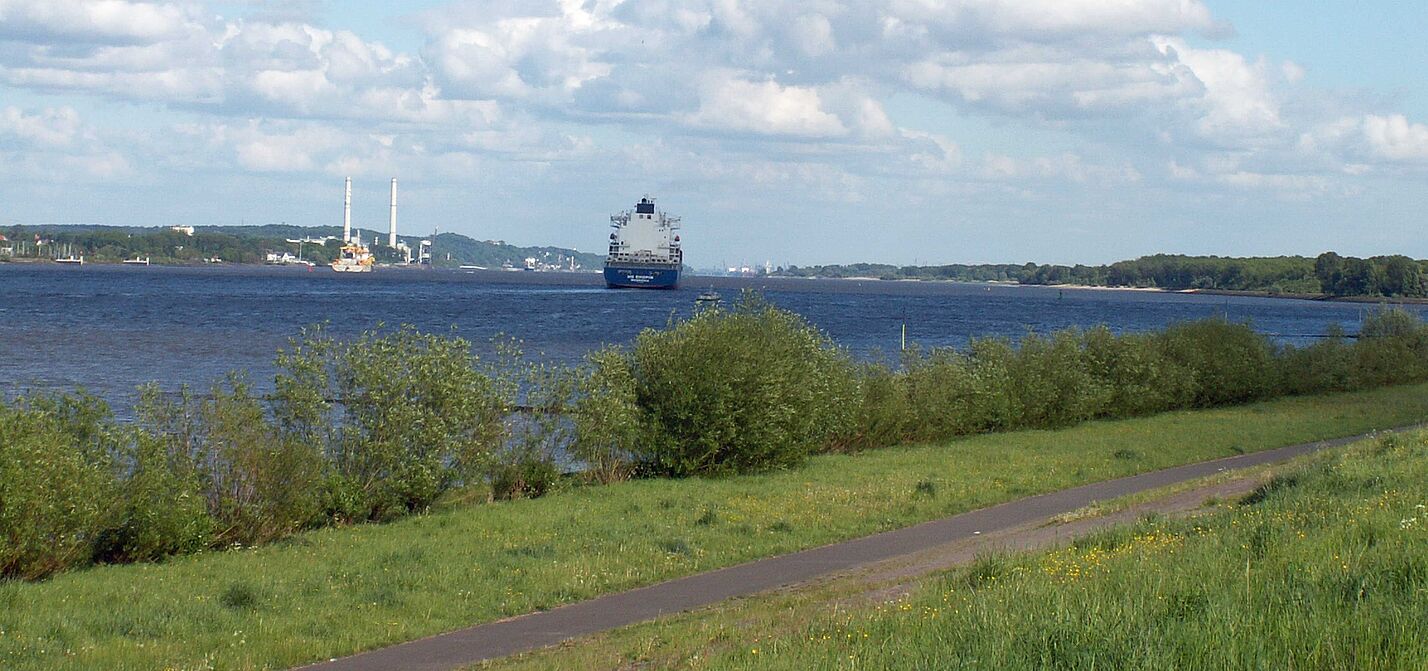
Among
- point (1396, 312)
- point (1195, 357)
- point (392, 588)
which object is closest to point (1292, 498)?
point (392, 588)

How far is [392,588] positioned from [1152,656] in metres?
9.86

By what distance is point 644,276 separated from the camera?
6156 inches

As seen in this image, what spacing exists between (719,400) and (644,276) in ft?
433

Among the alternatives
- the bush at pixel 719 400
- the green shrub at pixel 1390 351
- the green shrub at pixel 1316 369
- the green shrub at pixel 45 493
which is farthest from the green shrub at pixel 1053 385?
the green shrub at pixel 45 493

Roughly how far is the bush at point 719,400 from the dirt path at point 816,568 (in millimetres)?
5514

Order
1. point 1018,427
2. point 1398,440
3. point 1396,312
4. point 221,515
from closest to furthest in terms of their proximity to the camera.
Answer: point 221,515 < point 1398,440 < point 1018,427 < point 1396,312

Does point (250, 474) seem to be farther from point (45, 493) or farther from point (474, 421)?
point (474, 421)

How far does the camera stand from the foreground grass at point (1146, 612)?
23.4 feet

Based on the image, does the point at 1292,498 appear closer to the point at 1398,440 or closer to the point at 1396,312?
the point at 1398,440

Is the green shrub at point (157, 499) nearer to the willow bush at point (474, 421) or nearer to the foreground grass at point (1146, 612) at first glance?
the willow bush at point (474, 421)

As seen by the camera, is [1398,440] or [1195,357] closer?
[1398,440]

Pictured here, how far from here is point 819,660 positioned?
8.05 m

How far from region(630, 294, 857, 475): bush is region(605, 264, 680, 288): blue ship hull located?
419ft

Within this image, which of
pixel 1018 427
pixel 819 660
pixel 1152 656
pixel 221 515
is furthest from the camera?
pixel 1018 427
